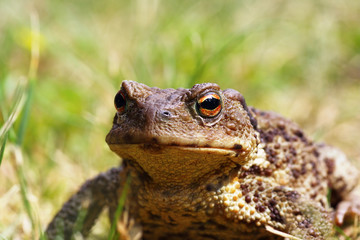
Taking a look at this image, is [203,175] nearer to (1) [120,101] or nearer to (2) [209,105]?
(2) [209,105]

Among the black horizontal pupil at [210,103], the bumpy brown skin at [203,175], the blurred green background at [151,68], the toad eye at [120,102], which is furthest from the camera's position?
the blurred green background at [151,68]

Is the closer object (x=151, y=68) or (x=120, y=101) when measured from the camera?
(x=120, y=101)

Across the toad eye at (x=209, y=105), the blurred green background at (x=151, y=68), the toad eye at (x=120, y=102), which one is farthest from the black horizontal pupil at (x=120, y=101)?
the blurred green background at (x=151, y=68)

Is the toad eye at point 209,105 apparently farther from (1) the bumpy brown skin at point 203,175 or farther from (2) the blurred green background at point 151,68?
(2) the blurred green background at point 151,68

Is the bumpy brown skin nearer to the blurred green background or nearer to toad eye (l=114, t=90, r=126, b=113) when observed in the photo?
toad eye (l=114, t=90, r=126, b=113)

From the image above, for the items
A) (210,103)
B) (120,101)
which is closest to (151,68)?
(120,101)
